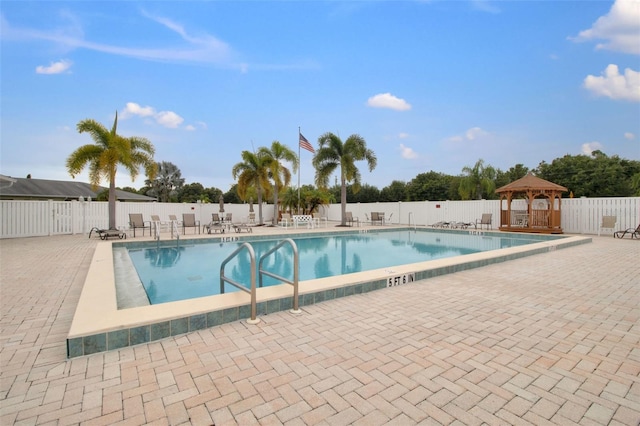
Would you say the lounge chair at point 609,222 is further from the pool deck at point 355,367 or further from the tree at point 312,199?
the tree at point 312,199

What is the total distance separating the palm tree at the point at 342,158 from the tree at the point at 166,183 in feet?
120

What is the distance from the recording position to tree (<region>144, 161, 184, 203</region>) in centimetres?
4788

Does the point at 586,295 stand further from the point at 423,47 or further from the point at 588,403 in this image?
the point at 423,47

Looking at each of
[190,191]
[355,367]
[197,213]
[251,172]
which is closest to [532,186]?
[251,172]

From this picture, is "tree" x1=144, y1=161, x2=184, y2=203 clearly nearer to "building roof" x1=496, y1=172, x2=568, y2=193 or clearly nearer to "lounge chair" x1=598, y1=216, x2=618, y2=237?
"building roof" x1=496, y1=172, x2=568, y2=193

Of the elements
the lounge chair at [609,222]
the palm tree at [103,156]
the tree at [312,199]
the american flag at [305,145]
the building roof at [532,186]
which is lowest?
the lounge chair at [609,222]

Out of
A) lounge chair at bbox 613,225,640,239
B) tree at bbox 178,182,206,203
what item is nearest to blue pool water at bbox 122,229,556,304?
lounge chair at bbox 613,225,640,239

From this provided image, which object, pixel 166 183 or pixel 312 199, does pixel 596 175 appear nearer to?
pixel 312 199

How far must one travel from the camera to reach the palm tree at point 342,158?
1814 cm

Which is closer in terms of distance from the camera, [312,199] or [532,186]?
[532,186]

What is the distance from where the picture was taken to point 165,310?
3244 mm

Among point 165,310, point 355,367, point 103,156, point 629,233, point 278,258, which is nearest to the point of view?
point 355,367

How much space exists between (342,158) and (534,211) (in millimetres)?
9668

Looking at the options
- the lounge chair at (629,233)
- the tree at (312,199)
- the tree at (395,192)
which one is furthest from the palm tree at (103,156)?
the tree at (395,192)
